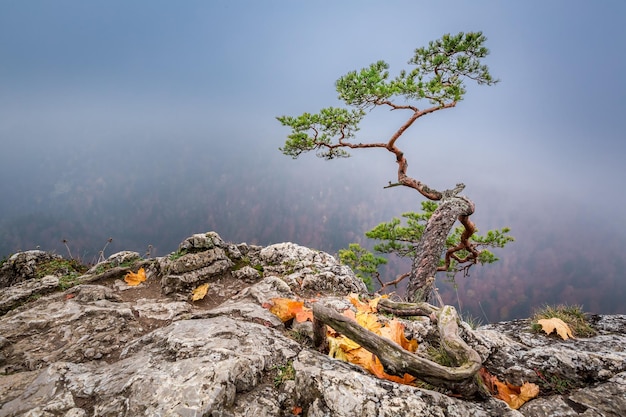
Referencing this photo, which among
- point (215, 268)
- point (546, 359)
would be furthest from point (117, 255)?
point (546, 359)

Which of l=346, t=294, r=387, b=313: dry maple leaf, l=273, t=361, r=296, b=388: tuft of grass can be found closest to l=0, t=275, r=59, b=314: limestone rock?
l=273, t=361, r=296, b=388: tuft of grass

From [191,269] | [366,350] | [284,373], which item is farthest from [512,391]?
[191,269]

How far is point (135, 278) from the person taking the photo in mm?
6352

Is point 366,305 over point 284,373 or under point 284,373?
under

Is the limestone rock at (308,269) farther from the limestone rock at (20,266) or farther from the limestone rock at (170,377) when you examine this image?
the limestone rock at (20,266)

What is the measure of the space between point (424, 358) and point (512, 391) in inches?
54.8

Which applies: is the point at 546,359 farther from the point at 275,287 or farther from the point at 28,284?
the point at 28,284

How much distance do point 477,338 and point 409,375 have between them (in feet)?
5.30

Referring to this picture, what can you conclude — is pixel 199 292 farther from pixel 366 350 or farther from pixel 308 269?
pixel 366 350

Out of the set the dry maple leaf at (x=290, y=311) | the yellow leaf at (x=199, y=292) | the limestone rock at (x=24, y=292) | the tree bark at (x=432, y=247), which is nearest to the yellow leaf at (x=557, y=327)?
the tree bark at (x=432, y=247)

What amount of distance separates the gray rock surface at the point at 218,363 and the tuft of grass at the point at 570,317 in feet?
0.70

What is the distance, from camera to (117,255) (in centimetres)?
770

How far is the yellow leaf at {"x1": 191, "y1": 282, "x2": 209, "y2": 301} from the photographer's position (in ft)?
18.4

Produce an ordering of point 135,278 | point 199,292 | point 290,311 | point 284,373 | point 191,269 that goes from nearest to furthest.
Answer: point 284,373, point 290,311, point 199,292, point 191,269, point 135,278
